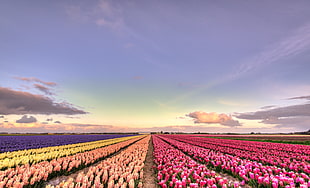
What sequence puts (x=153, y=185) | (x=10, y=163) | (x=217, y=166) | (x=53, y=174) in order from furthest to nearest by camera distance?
(x=217, y=166) → (x=10, y=163) → (x=53, y=174) → (x=153, y=185)

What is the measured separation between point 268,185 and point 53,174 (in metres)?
8.40

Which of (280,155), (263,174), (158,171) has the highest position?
(263,174)

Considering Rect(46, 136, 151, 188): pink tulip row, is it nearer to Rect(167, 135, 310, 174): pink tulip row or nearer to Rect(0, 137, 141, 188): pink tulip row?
Rect(0, 137, 141, 188): pink tulip row

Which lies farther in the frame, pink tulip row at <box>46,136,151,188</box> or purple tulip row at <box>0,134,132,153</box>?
purple tulip row at <box>0,134,132,153</box>

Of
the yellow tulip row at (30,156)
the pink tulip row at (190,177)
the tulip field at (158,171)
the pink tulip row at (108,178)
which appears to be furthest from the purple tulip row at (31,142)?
the pink tulip row at (190,177)

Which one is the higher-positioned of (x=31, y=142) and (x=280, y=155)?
(x=280, y=155)

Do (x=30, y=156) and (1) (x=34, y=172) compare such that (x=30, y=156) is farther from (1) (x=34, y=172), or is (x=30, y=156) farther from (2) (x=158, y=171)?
(2) (x=158, y=171)

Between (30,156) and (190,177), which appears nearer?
(190,177)

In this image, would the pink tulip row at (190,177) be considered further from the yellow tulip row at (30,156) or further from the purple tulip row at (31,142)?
the purple tulip row at (31,142)

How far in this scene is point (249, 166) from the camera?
7211mm

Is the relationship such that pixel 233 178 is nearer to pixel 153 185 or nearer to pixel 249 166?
pixel 249 166

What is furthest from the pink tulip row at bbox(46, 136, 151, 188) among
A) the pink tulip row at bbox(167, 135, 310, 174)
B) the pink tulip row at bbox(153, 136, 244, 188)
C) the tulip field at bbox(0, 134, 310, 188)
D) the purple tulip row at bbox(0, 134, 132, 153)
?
the purple tulip row at bbox(0, 134, 132, 153)

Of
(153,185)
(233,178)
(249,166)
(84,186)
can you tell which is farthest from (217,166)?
(84,186)

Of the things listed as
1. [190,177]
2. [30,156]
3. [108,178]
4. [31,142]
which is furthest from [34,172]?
[31,142]
